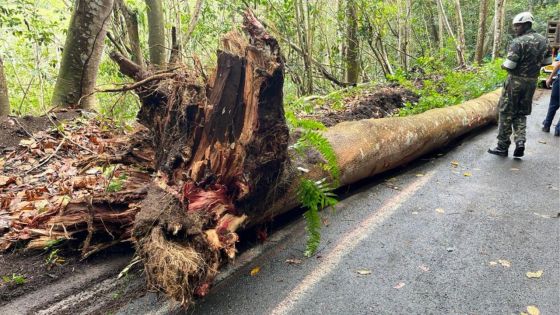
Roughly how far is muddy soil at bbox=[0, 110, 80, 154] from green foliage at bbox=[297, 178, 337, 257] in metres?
4.15

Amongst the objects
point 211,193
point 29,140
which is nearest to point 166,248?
point 211,193

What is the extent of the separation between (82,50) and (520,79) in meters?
7.38

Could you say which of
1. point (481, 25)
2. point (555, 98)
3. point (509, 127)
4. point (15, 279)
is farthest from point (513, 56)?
point (481, 25)

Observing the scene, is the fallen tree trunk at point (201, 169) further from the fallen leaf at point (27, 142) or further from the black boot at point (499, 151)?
the black boot at point (499, 151)

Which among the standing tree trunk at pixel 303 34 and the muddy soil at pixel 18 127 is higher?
the standing tree trunk at pixel 303 34

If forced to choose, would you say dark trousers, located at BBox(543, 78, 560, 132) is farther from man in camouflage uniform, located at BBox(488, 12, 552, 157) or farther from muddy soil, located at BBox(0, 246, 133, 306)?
muddy soil, located at BBox(0, 246, 133, 306)

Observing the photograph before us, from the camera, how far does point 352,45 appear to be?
563 inches

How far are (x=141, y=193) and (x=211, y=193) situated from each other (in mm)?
621

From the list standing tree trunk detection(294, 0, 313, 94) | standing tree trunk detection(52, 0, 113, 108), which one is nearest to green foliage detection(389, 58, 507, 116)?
standing tree trunk detection(294, 0, 313, 94)

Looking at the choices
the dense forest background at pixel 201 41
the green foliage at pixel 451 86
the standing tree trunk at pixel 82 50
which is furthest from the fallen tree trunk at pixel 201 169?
the green foliage at pixel 451 86

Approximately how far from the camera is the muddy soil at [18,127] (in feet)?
18.2

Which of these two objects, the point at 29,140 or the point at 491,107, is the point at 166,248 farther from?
the point at 491,107

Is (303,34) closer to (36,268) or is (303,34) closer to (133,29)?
(133,29)

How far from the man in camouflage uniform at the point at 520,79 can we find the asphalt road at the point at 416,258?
1.44 m
